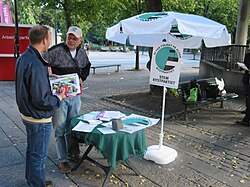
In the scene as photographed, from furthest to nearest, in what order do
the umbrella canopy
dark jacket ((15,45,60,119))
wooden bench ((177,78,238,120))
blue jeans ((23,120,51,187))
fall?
wooden bench ((177,78,238,120)), the umbrella canopy, blue jeans ((23,120,51,187)), dark jacket ((15,45,60,119))

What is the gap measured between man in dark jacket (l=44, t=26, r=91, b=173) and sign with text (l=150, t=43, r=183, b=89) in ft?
3.81

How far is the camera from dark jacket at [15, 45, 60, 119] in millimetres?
2502

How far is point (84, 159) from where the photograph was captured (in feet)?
11.8

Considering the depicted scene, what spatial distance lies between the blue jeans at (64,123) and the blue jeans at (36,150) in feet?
1.77

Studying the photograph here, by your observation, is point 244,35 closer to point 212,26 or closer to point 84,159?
point 212,26

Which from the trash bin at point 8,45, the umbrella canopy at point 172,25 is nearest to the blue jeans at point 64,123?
the umbrella canopy at point 172,25

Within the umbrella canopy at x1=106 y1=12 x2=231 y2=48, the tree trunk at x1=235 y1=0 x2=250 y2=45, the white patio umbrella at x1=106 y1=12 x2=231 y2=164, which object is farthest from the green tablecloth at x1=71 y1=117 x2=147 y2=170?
the tree trunk at x1=235 y1=0 x2=250 y2=45

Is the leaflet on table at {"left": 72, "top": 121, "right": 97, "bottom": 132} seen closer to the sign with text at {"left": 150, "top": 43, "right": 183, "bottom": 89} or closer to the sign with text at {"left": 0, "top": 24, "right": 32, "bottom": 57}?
the sign with text at {"left": 150, "top": 43, "right": 183, "bottom": 89}

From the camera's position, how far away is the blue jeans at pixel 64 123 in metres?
3.33

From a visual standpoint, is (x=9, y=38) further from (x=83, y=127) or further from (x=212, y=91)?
(x=83, y=127)

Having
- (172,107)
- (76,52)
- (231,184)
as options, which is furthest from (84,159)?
(172,107)

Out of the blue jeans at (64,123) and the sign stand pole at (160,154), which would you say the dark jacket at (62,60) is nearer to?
the blue jeans at (64,123)

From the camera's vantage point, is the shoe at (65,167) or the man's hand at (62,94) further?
the shoe at (65,167)

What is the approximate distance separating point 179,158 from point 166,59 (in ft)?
5.34
